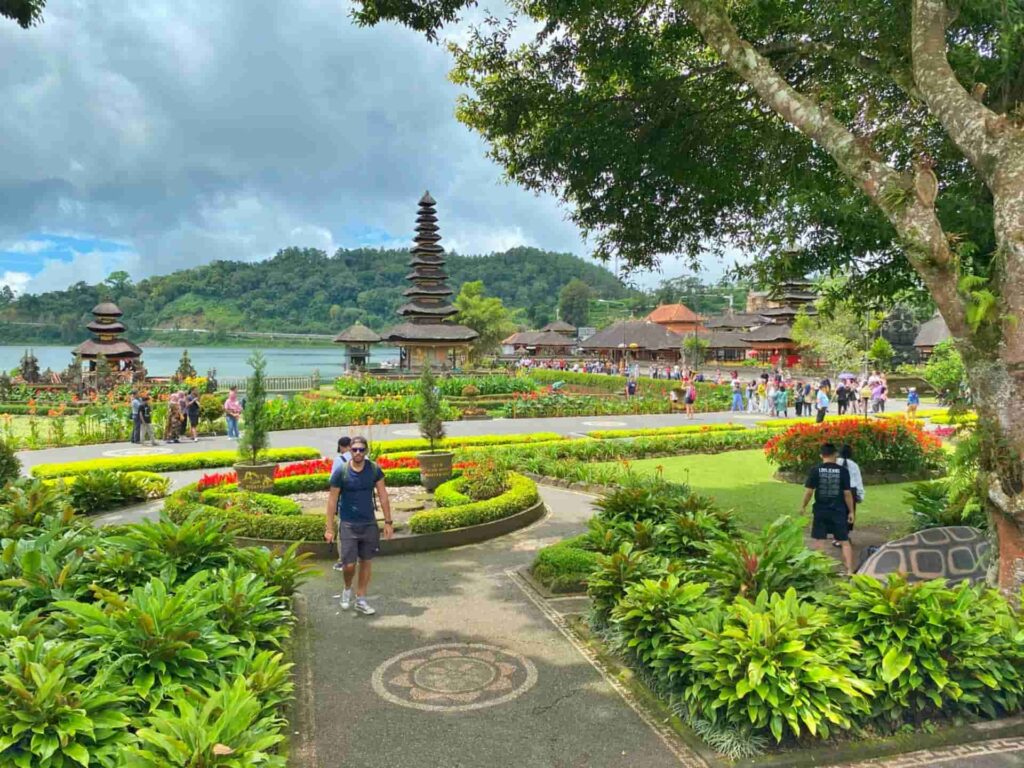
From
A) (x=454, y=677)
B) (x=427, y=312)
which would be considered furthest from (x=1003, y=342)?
(x=427, y=312)

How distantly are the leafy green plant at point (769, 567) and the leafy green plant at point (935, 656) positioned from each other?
750 mm

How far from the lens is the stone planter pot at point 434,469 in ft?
41.2

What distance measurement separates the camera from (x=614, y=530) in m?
7.50

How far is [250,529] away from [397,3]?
7142 millimetres

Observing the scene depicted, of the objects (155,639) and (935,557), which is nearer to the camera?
(155,639)

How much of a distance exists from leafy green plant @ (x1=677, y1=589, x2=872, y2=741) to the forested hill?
111 meters

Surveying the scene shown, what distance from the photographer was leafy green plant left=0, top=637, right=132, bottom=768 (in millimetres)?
3432

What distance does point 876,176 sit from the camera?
5637 millimetres

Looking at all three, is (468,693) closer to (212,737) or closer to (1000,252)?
(212,737)

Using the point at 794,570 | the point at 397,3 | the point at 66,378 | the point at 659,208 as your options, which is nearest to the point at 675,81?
the point at 659,208

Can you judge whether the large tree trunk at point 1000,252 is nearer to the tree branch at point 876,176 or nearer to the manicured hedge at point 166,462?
the tree branch at point 876,176

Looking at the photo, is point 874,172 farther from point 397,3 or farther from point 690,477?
point 690,477

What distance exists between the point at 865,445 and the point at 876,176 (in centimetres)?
934

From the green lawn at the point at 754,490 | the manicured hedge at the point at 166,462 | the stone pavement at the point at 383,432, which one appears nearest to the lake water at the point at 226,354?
the stone pavement at the point at 383,432
